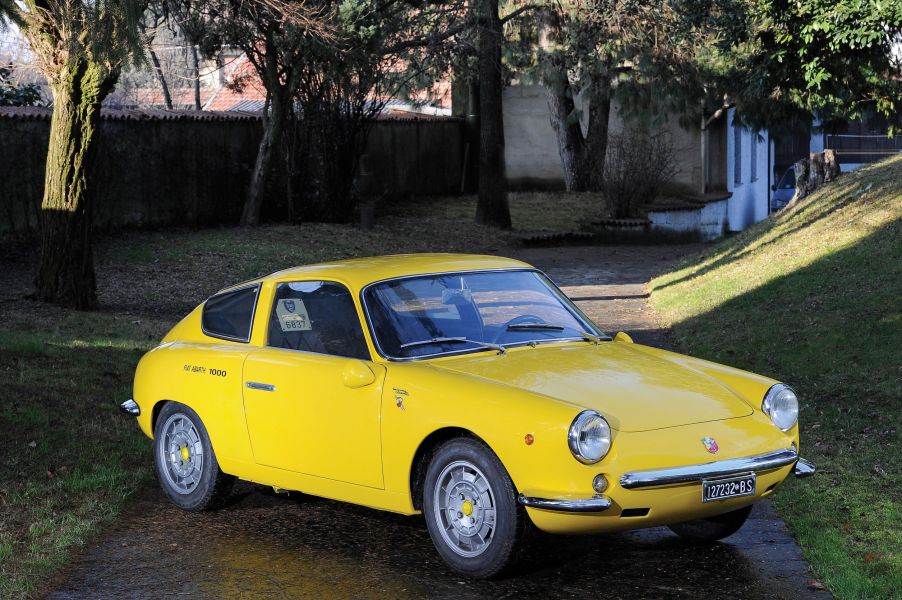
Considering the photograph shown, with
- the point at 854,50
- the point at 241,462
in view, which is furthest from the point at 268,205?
the point at 241,462

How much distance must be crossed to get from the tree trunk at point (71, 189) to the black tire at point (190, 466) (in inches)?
293

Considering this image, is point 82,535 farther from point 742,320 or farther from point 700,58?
point 700,58

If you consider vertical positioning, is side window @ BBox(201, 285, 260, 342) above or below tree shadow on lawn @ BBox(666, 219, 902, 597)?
above

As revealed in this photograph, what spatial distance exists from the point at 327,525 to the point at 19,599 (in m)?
1.78

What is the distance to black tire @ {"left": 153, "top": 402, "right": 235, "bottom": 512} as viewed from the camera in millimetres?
7070

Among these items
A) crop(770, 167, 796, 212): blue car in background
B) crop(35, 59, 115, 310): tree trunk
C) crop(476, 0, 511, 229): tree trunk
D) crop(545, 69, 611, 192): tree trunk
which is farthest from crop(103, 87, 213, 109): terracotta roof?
crop(35, 59, 115, 310): tree trunk

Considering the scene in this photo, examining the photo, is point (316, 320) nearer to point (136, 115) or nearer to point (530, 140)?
point (136, 115)

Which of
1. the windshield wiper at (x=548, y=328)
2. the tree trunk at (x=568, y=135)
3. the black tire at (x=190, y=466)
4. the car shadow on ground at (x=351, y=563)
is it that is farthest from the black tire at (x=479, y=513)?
the tree trunk at (x=568, y=135)

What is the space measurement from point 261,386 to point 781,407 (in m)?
2.76

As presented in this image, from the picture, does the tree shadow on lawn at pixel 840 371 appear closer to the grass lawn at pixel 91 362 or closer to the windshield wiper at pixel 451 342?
the windshield wiper at pixel 451 342

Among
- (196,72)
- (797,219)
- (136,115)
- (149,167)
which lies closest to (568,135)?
(196,72)

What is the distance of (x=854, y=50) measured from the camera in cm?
1430

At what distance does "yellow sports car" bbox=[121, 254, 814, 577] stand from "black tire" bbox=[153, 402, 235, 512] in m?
0.01

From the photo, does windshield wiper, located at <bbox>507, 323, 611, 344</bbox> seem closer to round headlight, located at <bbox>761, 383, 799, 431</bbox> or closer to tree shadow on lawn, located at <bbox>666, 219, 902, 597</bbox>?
round headlight, located at <bbox>761, 383, 799, 431</bbox>
